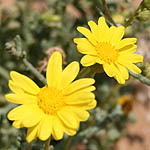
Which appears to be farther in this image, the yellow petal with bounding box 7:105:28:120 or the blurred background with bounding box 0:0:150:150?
the blurred background with bounding box 0:0:150:150

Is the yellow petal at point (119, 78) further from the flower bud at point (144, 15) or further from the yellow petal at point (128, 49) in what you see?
the flower bud at point (144, 15)

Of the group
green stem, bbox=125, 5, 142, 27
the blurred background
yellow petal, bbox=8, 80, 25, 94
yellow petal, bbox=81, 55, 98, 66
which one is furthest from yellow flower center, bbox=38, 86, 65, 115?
the blurred background

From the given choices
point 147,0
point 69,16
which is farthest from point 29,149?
point 69,16

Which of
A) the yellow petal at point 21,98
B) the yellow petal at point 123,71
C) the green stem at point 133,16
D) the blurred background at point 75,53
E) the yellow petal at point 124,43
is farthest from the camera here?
the blurred background at point 75,53

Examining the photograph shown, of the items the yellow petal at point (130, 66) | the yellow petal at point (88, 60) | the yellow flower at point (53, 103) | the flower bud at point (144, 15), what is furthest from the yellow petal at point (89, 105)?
the flower bud at point (144, 15)

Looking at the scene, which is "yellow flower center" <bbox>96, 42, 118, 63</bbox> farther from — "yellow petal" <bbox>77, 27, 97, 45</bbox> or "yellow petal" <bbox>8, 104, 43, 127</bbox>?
"yellow petal" <bbox>8, 104, 43, 127</bbox>

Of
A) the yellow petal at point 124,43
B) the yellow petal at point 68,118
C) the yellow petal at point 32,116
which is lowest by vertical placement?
the yellow petal at point 124,43

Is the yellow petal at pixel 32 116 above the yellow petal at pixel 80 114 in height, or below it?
above

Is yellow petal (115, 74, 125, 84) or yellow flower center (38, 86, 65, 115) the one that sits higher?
yellow flower center (38, 86, 65, 115)

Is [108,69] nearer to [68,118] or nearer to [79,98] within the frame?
[79,98]
